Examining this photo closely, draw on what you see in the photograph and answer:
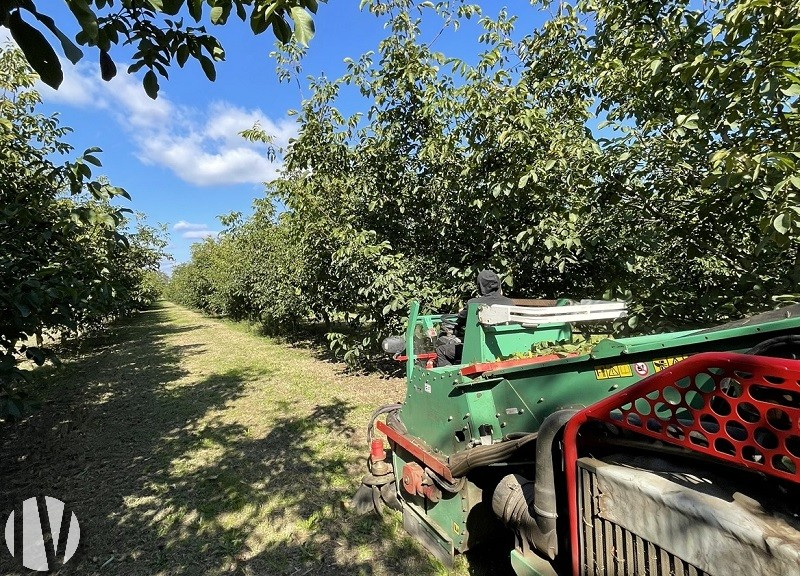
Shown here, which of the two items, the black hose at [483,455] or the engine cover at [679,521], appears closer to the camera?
the engine cover at [679,521]

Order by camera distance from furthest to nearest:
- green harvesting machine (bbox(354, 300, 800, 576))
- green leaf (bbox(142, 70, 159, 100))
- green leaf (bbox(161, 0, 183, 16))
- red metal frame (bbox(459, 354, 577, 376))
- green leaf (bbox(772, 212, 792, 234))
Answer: red metal frame (bbox(459, 354, 577, 376)) → green leaf (bbox(772, 212, 792, 234)) → green leaf (bbox(142, 70, 159, 100)) → green leaf (bbox(161, 0, 183, 16)) → green harvesting machine (bbox(354, 300, 800, 576))

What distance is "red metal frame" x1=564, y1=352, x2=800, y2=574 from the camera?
1265 millimetres

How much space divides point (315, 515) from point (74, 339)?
1802cm

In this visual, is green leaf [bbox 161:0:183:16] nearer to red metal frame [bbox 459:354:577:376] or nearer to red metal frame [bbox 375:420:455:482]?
red metal frame [bbox 459:354:577:376]

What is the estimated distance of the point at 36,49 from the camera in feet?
4.24

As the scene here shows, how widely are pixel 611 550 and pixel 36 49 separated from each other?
2.77 m

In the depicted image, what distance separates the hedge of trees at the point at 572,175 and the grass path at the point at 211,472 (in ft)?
7.62

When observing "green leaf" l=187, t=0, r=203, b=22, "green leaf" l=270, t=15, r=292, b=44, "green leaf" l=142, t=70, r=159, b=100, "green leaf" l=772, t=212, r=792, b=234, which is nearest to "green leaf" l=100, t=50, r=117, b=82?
"green leaf" l=142, t=70, r=159, b=100

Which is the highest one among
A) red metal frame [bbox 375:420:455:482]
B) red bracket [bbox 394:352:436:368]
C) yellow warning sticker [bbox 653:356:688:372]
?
yellow warning sticker [bbox 653:356:688:372]

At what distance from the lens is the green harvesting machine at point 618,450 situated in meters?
1.36

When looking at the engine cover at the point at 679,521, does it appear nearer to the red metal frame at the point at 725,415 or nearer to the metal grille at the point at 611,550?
the metal grille at the point at 611,550

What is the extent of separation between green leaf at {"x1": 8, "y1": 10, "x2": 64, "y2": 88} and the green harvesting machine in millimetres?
2344

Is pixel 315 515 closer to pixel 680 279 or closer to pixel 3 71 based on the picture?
pixel 680 279

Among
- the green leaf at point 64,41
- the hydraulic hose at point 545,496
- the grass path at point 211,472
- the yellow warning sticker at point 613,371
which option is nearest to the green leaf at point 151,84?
the green leaf at point 64,41
